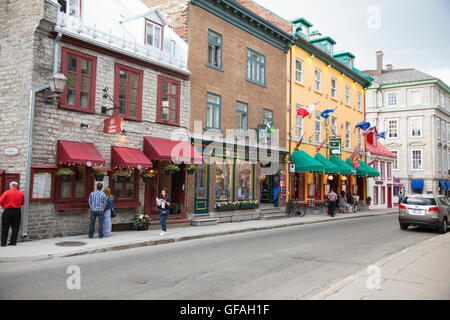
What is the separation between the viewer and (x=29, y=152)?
1152 cm

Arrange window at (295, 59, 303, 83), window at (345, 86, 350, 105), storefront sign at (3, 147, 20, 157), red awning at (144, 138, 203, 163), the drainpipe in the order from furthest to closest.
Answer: window at (345, 86, 350, 105), window at (295, 59, 303, 83), red awning at (144, 138, 203, 163), storefront sign at (3, 147, 20, 157), the drainpipe

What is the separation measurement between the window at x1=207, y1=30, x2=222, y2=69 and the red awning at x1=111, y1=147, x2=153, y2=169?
6.70 meters

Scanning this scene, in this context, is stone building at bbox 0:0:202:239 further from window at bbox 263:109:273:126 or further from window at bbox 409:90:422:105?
window at bbox 409:90:422:105

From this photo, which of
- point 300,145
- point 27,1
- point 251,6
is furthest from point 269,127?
point 27,1

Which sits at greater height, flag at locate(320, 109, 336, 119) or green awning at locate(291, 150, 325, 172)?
→ flag at locate(320, 109, 336, 119)

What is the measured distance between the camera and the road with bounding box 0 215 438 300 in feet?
20.9

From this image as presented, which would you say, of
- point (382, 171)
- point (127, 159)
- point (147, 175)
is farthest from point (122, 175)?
point (382, 171)

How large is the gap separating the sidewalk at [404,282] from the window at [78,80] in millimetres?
10382

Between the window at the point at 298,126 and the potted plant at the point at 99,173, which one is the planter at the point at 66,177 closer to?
the potted plant at the point at 99,173

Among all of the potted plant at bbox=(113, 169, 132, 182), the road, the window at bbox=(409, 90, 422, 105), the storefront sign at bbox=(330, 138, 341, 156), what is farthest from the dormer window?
the window at bbox=(409, 90, 422, 105)

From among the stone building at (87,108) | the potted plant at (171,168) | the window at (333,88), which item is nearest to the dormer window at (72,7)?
the stone building at (87,108)

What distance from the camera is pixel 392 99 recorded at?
50594 millimetres
